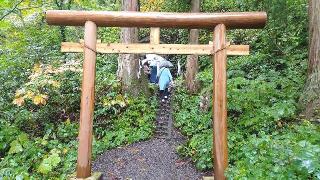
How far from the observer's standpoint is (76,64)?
10305mm

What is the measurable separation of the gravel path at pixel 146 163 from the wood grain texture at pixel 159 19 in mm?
3105

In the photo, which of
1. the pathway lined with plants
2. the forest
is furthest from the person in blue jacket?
the pathway lined with plants

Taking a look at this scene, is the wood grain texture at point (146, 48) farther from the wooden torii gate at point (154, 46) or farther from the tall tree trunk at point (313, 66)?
the tall tree trunk at point (313, 66)

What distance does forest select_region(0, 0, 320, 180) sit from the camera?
6312 mm

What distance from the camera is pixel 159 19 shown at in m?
6.19

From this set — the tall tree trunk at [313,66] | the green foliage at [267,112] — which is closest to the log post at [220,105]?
the green foliage at [267,112]

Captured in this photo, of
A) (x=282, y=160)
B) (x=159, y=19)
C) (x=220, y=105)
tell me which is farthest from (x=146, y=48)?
(x=282, y=160)

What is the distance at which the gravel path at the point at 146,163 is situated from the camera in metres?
7.30

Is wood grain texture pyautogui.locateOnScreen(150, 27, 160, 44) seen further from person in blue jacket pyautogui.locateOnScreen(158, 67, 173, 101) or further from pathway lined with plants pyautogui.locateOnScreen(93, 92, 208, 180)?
person in blue jacket pyautogui.locateOnScreen(158, 67, 173, 101)

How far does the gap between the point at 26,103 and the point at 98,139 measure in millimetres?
2526

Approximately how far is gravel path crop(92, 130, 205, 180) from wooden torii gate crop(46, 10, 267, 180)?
1.49 meters

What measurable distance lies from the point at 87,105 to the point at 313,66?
4316mm

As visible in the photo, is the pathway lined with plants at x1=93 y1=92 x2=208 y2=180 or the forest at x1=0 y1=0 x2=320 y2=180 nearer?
the forest at x1=0 y1=0 x2=320 y2=180

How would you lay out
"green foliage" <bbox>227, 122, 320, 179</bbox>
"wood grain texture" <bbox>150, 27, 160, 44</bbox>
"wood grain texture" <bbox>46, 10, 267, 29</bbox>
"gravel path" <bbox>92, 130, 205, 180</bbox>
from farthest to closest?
"gravel path" <bbox>92, 130, 205, 180</bbox> → "wood grain texture" <bbox>150, 27, 160, 44</bbox> → "wood grain texture" <bbox>46, 10, 267, 29</bbox> → "green foliage" <bbox>227, 122, 320, 179</bbox>
